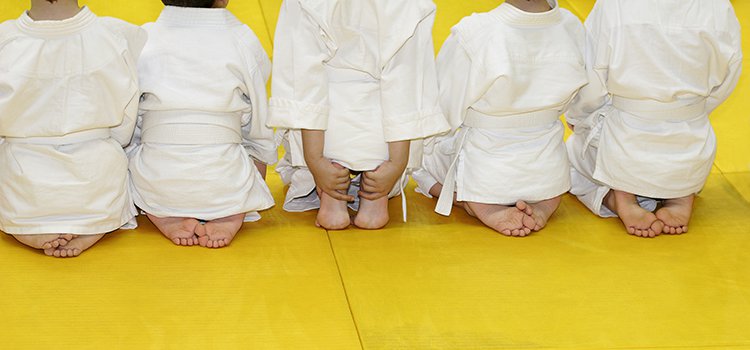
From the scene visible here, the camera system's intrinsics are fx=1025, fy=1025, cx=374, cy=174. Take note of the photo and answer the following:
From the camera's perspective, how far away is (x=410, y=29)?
2.48 meters

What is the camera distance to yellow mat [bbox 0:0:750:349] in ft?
7.07

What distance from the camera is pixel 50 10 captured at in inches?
91.7

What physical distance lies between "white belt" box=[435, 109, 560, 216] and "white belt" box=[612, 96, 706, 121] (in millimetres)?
195

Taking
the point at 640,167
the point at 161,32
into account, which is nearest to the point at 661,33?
the point at 640,167

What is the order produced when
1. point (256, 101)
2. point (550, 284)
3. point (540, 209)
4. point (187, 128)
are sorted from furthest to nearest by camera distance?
point (540, 209)
point (256, 101)
point (187, 128)
point (550, 284)

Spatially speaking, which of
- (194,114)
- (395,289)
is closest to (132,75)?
(194,114)

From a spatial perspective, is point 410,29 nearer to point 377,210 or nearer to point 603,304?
point 377,210

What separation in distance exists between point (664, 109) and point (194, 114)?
47.5 inches

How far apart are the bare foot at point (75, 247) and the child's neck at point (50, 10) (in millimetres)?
528

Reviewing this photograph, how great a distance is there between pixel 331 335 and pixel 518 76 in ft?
2.79

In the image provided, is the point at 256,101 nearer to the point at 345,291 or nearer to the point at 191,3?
the point at 191,3

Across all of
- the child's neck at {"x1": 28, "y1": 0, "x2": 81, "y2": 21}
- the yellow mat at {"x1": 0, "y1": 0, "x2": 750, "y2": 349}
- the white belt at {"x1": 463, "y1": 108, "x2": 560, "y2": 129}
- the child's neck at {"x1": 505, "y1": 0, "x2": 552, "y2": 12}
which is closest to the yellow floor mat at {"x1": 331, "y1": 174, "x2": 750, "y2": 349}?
the yellow mat at {"x1": 0, "y1": 0, "x2": 750, "y2": 349}

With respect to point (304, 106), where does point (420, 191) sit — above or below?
below

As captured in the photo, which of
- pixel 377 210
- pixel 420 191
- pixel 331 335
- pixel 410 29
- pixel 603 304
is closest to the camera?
pixel 331 335
